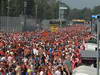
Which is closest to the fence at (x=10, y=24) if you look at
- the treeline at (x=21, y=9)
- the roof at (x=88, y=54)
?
the treeline at (x=21, y=9)

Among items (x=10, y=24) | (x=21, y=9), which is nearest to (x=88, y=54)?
(x=10, y=24)

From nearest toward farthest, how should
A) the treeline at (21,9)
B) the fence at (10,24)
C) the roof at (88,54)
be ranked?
the roof at (88,54)
the fence at (10,24)
the treeline at (21,9)

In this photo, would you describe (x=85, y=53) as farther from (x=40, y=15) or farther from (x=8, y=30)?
(x=40, y=15)

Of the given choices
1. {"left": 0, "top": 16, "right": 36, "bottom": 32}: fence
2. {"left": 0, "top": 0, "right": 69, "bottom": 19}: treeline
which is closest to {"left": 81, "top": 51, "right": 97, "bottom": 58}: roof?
{"left": 0, "top": 16, "right": 36, "bottom": 32}: fence

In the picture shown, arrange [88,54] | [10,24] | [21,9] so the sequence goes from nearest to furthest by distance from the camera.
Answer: [88,54]
[10,24]
[21,9]

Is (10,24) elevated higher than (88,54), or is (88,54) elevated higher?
(88,54)

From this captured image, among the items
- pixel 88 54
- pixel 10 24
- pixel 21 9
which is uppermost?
pixel 88 54

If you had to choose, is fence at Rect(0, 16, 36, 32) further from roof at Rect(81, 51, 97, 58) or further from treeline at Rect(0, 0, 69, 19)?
roof at Rect(81, 51, 97, 58)

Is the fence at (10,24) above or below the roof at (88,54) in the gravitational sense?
below

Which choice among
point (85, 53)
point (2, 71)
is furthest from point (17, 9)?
point (2, 71)

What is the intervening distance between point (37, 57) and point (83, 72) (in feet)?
27.2

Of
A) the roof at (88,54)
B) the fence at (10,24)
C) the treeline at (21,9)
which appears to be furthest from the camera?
the treeline at (21,9)

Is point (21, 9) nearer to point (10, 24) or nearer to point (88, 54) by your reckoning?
point (10, 24)

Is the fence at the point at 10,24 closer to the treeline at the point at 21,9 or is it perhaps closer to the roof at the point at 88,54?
the treeline at the point at 21,9
